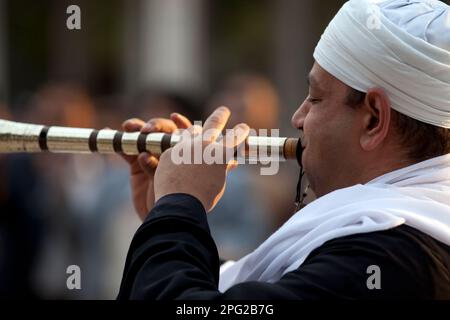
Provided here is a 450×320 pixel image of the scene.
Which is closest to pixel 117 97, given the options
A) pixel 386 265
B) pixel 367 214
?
pixel 367 214

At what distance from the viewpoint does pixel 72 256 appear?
22.5ft

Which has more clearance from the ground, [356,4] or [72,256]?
[356,4]

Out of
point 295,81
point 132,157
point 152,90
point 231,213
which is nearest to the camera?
point 132,157

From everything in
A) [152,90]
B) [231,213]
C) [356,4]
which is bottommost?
[231,213]

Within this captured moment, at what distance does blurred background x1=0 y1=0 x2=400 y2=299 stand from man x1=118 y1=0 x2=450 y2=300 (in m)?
2.33

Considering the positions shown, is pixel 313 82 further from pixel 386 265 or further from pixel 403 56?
pixel 386 265

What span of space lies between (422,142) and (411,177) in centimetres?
11

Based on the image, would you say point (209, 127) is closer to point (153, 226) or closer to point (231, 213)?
point (153, 226)

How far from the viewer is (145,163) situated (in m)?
3.54

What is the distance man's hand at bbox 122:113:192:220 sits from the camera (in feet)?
11.2

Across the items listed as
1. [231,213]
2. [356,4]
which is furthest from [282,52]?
[356,4]

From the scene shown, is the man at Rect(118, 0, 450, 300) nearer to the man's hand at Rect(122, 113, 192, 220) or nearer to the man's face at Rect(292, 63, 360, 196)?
the man's face at Rect(292, 63, 360, 196)

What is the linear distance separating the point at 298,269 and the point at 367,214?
9.9 inches
